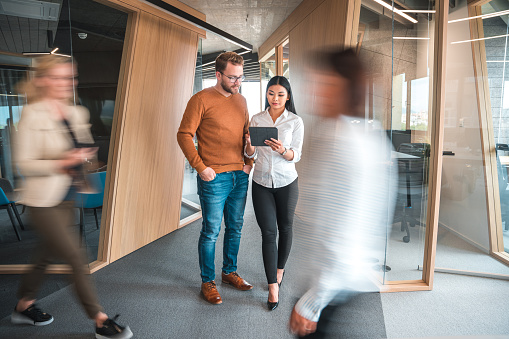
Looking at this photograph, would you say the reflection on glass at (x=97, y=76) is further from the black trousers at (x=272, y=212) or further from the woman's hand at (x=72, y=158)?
the black trousers at (x=272, y=212)

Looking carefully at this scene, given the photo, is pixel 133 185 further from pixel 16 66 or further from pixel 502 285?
pixel 502 285

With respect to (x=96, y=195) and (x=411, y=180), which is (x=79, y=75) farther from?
(x=411, y=180)

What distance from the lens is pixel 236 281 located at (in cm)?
295

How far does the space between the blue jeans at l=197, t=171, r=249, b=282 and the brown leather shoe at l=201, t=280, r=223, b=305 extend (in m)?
0.05

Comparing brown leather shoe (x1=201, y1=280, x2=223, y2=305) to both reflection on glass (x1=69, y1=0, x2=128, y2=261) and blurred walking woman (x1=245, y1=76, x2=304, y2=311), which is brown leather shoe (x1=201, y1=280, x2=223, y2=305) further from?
reflection on glass (x1=69, y1=0, x2=128, y2=261)

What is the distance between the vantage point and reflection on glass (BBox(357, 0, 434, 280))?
2.90 meters

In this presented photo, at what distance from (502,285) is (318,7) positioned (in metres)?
3.69

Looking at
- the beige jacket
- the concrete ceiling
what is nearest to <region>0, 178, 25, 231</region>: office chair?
the beige jacket

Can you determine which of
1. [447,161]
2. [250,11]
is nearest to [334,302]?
[447,161]

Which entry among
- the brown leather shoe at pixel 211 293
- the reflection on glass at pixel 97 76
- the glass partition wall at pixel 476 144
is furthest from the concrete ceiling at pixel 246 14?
the brown leather shoe at pixel 211 293

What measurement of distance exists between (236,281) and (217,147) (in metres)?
1.16

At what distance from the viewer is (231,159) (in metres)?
2.68

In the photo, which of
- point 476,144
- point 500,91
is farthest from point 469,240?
point 500,91

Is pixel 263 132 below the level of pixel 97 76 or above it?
below
